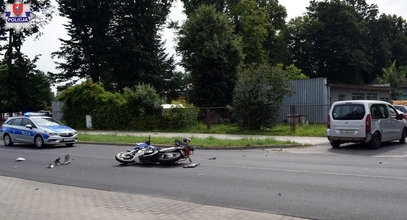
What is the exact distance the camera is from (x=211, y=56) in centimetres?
3312

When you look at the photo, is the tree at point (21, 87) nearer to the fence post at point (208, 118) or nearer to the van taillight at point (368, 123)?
the fence post at point (208, 118)

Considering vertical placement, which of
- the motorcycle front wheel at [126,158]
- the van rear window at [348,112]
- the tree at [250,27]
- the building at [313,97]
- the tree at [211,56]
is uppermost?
the tree at [250,27]

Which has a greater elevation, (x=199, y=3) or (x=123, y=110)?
(x=199, y=3)

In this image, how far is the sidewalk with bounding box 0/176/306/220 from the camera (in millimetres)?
6227

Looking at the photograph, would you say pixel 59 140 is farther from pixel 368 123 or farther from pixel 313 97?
pixel 313 97

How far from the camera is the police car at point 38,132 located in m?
18.8

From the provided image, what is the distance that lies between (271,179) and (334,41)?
2346 inches

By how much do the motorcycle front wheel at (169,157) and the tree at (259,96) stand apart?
1233cm

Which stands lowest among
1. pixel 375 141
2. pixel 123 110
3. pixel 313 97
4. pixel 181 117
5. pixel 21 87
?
pixel 375 141

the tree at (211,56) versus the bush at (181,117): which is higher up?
the tree at (211,56)

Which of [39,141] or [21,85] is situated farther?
[21,85]

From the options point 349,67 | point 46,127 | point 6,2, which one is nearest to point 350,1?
point 349,67

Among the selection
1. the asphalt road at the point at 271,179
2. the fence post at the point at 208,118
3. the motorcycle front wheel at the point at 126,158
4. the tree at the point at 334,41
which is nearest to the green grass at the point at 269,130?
the fence post at the point at 208,118

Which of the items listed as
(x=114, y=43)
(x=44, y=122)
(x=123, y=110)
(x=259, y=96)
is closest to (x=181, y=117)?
(x=123, y=110)
